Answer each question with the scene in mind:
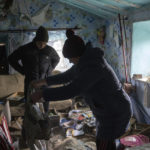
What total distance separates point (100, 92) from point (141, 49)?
8.27 ft

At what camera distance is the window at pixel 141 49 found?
3.56 m

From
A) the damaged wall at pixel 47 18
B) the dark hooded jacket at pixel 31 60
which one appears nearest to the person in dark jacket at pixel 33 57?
the dark hooded jacket at pixel 31 60

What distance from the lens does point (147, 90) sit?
10.1 ft

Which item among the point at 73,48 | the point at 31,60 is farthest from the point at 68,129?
the point at 73,48

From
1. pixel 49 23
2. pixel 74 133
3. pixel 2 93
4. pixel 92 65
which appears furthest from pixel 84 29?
pixel 92 65

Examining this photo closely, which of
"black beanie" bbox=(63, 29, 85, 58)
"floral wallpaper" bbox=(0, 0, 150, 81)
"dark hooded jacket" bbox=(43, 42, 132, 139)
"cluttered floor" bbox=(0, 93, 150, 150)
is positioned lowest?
"cluttered floor" bbox=(0, 93, 150, 150)

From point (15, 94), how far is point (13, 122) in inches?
26.7

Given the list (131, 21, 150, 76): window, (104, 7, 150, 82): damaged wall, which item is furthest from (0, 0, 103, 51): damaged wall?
(131, 21, 150, 76): window

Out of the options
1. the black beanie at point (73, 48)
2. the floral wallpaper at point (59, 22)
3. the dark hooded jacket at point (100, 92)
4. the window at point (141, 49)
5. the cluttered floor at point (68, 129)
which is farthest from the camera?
the floral wallpaper at point (59, 22)

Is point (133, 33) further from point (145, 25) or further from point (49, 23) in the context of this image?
point (49, 23)

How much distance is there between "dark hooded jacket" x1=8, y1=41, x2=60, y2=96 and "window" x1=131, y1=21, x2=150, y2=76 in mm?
1669

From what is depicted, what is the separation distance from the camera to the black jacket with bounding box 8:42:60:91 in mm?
2912

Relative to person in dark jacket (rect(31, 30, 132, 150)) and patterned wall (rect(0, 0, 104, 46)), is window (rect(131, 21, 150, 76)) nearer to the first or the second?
patterned wall (rect(0, 0, 104, 46))

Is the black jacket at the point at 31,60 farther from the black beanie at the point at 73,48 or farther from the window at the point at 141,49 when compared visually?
the window at the point at 141,49
